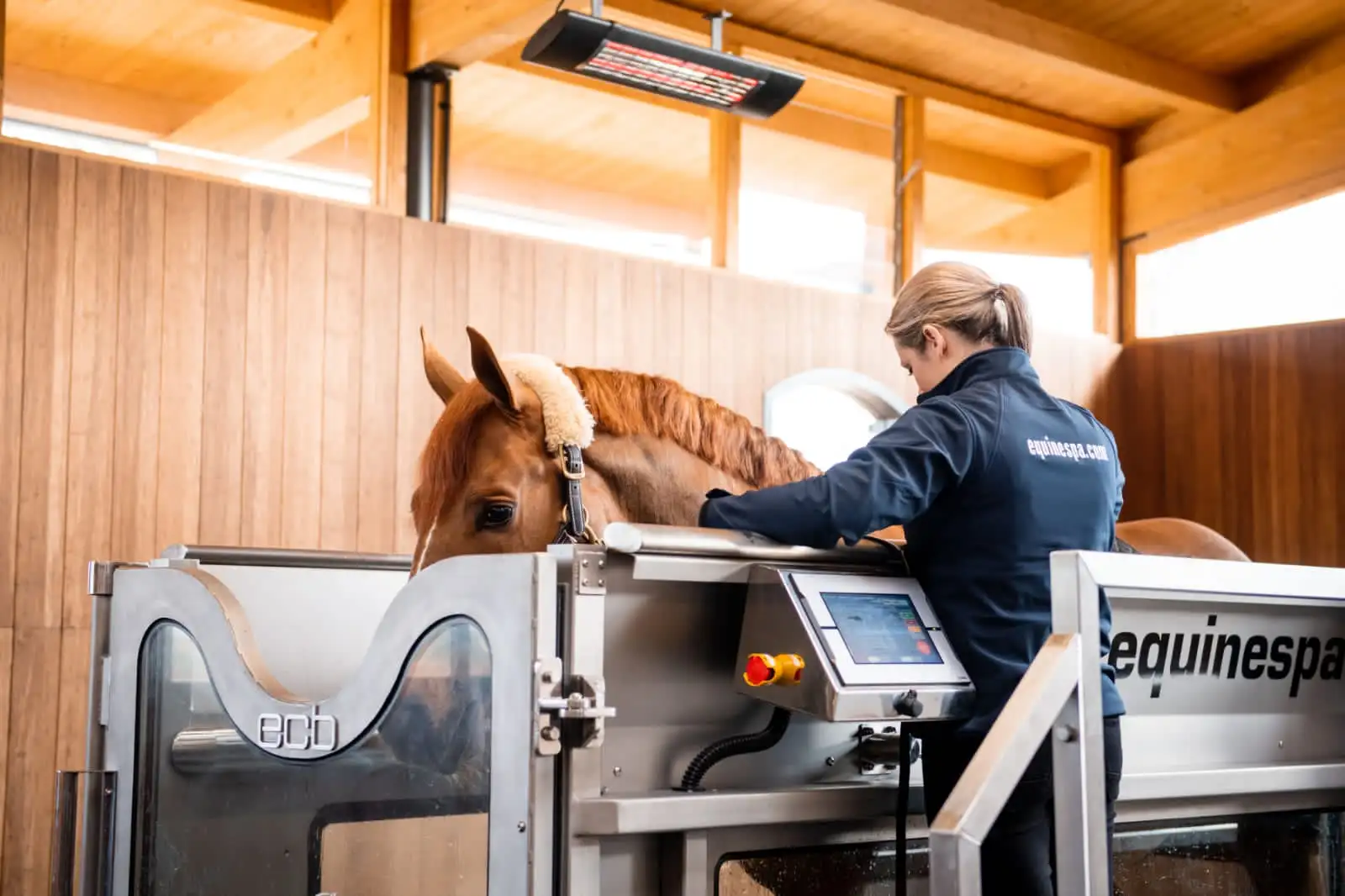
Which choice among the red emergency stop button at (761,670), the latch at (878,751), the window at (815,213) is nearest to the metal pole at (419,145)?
the window at (815,213)

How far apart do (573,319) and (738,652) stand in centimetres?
392

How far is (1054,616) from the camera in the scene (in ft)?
5.41

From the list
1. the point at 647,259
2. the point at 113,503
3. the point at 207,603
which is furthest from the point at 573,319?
the point at 207,603

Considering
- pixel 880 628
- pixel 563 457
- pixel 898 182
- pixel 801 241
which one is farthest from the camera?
pixel 898 182

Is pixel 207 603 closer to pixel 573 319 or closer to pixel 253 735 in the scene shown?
pixel 253 735

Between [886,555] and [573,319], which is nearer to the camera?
[886,555]

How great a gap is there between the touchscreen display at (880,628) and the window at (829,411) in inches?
171

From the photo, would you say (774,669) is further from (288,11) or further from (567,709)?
(288,11)

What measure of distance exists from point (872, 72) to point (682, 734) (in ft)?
18.1

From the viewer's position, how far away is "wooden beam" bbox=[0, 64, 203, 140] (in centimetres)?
440

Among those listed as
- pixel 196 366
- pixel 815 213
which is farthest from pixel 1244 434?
pixel 196 366

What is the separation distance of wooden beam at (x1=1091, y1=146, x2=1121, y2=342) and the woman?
5889 mm

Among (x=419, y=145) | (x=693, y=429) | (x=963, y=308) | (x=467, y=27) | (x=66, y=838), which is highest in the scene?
(x=467, y=27)

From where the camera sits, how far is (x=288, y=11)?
5109 millimetres
